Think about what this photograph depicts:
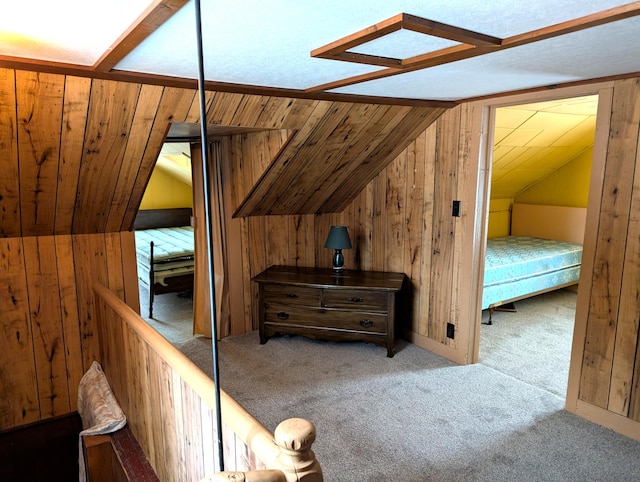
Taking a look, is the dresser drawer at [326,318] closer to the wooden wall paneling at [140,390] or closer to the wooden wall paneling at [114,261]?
the wooden wall paneling at [114,261]

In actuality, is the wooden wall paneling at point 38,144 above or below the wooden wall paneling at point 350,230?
above

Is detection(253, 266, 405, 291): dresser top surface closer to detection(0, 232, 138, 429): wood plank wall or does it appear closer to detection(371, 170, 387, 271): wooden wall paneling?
detection(371, 170, 387, 271): wooden wall paneling

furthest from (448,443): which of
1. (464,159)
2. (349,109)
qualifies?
(349,109)

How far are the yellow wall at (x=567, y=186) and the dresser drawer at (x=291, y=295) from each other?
3.75 metres

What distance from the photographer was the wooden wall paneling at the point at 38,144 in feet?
6.22

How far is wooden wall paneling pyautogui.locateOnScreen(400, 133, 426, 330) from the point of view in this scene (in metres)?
3.50

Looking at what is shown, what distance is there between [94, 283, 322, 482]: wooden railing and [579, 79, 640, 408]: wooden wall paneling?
214cm

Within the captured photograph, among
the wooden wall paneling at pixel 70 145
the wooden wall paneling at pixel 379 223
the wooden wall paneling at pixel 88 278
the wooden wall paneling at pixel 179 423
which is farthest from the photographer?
the wooden wall paneling at pixel 379 223

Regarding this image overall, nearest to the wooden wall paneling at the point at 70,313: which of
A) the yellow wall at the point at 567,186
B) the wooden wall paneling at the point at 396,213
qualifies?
the wooden wall paneling at the point at 396,213

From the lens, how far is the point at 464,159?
318 cm

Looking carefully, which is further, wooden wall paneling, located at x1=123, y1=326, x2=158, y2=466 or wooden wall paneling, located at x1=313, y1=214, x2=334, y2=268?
wooden wall paneling, located at x1=313, y1=214, x2=334, y2=268

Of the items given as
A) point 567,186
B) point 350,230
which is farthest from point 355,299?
point 567,186

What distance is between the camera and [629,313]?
2.38 meters

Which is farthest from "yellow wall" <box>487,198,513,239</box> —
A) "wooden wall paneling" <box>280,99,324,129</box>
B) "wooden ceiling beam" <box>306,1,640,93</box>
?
"wooden ceiling beam" <box>306,1,640,93</box>
